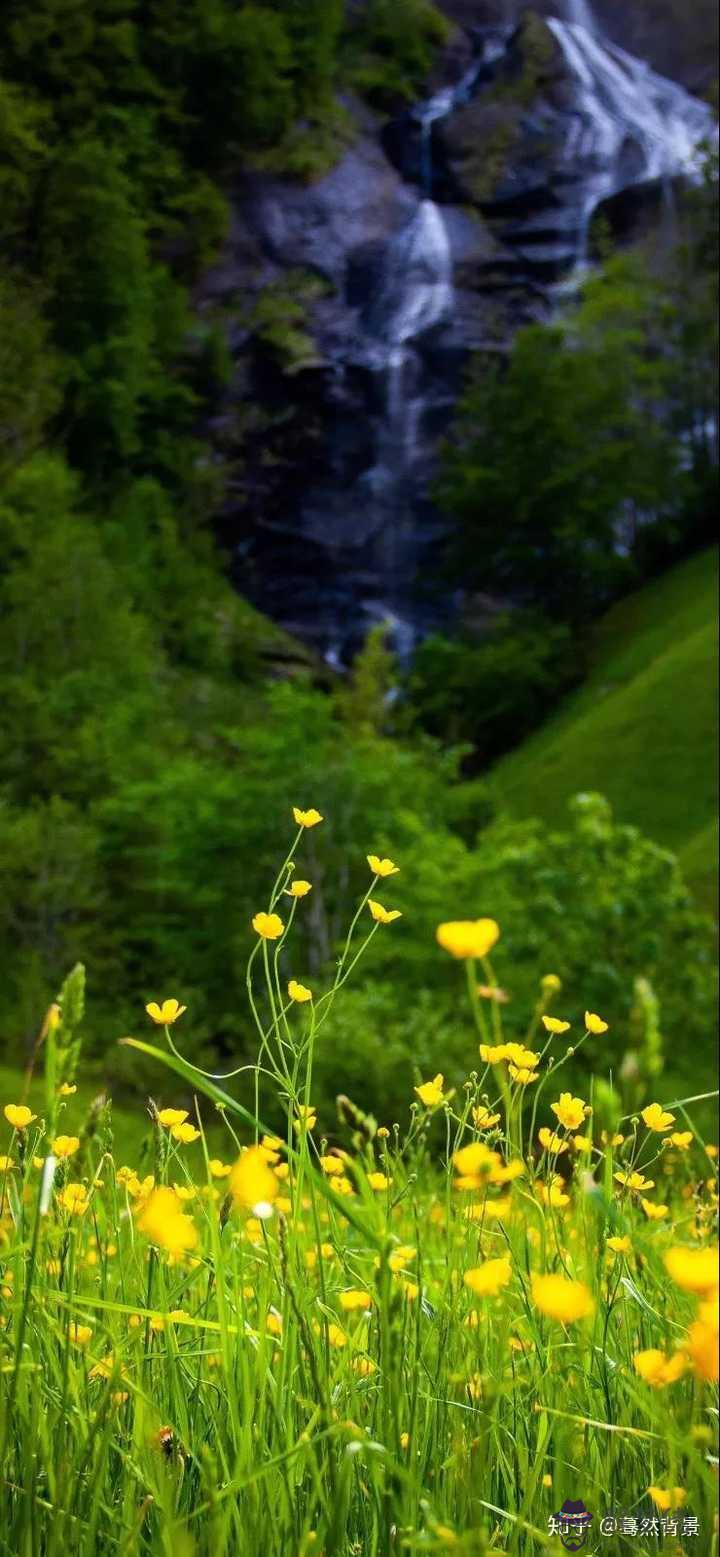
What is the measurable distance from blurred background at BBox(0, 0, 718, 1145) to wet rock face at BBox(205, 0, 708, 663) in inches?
4.9

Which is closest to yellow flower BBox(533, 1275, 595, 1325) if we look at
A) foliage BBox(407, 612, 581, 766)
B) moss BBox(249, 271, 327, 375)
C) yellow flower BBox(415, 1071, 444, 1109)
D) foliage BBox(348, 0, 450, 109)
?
yellow flower BBox(415, 1071, 444, 1109)

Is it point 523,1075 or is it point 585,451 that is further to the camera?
point 585,451

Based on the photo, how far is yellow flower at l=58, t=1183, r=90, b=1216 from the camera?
1.50m

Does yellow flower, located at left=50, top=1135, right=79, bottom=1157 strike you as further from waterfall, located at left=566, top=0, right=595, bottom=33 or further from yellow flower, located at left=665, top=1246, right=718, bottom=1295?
waterfall, located at left=566, top=0, right=595, bottom=33

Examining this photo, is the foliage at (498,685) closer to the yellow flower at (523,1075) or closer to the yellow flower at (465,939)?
the yellow flower at (523,1075)

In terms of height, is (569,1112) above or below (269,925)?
below

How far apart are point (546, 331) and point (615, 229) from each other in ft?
23.5

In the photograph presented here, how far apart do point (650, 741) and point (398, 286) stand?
853 inches

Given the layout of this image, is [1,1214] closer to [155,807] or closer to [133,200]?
[155,807]

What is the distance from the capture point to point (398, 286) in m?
38.2

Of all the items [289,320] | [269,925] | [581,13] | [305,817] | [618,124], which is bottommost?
[269,925]

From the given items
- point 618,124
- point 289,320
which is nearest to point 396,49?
point 618,124

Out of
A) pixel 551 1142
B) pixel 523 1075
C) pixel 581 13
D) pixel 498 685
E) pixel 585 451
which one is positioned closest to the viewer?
pixel 523 1075

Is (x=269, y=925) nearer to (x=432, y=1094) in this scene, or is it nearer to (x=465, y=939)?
(x=432, y=1094)
